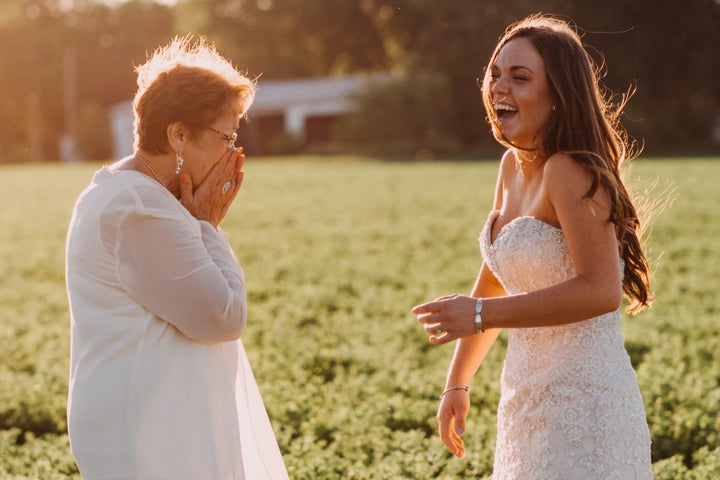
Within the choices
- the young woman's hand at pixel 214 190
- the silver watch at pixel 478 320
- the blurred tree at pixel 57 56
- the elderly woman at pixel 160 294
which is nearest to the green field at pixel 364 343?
the silver watch at pixel 478 320

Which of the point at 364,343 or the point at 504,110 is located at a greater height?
the point at 504,110

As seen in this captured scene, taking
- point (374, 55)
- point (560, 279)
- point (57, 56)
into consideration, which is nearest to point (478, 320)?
point (560, 279)

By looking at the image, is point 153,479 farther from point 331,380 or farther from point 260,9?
point 260,9

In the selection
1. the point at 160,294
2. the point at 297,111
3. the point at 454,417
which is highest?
the point at 160,294

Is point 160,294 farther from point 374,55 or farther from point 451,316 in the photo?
point 374,55

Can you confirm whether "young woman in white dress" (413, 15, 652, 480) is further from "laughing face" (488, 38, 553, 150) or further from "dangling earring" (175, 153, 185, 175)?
"dangling earring" (175, 153, 185, 175)

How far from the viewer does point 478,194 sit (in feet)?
81.7

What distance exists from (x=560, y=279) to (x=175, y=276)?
126 cm

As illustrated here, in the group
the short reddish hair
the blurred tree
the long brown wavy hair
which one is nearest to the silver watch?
the long brown wavy hair

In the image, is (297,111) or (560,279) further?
(297,111)

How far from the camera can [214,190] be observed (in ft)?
10.6

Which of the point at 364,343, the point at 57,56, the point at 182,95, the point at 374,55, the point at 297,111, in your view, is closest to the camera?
the point at 182,95

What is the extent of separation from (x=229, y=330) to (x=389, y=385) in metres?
4.57

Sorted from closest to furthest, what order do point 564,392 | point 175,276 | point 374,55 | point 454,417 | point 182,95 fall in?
point 175,276 < point 182,95 < point 564,392 < point 454,417 < point 374,55
